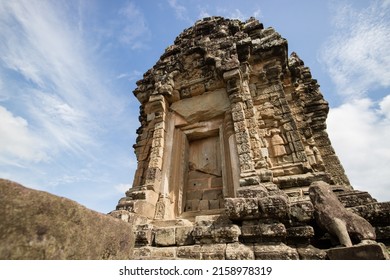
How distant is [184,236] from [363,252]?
2.36 meters

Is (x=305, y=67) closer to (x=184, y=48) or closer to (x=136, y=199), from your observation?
(x=184, y=48)

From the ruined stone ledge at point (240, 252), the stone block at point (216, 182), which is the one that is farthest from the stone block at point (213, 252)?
Result: the stone block at point (216, 182)

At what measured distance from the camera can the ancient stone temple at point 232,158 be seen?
9.93ft

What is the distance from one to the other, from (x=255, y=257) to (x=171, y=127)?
4194mm

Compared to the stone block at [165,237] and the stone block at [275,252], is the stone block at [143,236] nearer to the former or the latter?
the stone block at [165,237]

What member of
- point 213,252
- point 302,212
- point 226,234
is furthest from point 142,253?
point 302,212

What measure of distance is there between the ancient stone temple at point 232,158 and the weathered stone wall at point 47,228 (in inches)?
76.1

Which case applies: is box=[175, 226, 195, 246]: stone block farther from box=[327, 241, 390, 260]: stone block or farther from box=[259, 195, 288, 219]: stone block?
box=[327, 241, 390, 260]: stone block

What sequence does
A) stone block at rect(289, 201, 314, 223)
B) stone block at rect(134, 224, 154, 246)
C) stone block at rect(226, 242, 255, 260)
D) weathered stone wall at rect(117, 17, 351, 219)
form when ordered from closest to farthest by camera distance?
stone block at rect(226, 242, 255, 260)
stone block at rect(289, 201, 314, 223)
stone block at rect(134, 224, 154, 246)
weathered stone wall at rect(117, 17, 351, 219)

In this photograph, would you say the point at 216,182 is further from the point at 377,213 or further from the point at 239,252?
the point at 377,213

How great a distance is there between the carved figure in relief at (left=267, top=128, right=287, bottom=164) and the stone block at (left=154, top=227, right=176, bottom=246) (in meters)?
2.93

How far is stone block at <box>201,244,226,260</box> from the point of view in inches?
111

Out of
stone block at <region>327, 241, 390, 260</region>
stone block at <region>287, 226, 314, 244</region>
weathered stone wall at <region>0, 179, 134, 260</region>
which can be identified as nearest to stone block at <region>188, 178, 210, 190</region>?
stone block at <region>287, 226, 314, 244</region>

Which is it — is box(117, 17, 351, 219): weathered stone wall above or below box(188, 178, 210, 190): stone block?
above
